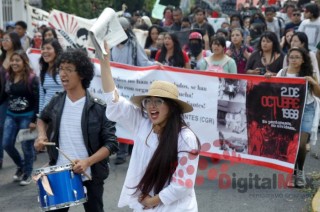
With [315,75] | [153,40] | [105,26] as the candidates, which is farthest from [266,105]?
[153,40]

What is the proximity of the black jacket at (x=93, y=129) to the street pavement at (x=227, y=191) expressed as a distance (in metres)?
1.79

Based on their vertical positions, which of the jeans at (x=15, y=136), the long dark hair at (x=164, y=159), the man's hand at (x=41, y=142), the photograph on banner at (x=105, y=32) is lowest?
the jeans at (x=15, y=136)

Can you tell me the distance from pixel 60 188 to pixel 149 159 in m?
0.88

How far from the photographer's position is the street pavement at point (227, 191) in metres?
6.32

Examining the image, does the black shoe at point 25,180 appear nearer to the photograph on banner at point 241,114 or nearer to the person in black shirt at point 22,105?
the person in black shirt at point 22,105

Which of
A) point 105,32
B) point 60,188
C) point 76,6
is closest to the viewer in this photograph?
point 105,32

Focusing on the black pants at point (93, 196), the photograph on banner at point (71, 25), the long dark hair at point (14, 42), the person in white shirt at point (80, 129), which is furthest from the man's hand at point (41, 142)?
the photograph on banner at point (71, 25)

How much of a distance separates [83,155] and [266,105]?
3.02 meters

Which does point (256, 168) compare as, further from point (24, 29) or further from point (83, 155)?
point (24, 29)

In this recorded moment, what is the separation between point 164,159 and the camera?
3.56 metres

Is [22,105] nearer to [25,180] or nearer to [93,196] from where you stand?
[25,180]

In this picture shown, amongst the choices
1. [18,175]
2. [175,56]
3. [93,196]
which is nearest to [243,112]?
[175,56]

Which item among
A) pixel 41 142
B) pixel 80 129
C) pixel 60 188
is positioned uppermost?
pixel 80 129

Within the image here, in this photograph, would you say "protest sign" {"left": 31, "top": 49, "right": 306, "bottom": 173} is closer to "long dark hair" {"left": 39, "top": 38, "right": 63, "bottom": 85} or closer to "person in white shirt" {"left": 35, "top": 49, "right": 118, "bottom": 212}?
"long dark hair" {"left": 39, "top": 38, "right": 63, "bottom": 85}
